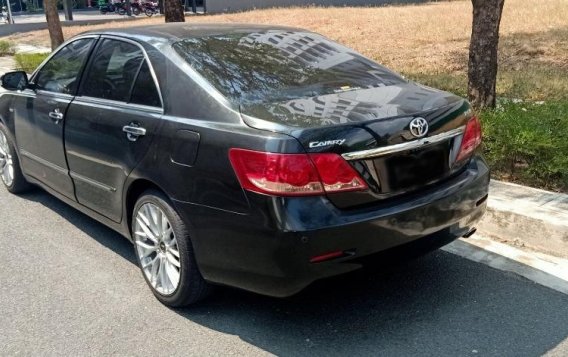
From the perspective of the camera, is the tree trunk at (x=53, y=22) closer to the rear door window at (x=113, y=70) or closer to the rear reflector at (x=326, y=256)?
the rear door window at (x=113, y=70)

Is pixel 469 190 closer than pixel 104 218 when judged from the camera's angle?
Yes

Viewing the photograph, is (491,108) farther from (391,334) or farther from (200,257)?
(200,257)

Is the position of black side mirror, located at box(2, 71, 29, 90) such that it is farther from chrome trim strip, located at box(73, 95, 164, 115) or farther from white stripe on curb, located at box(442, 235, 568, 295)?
white stripe on curb, located at box(442, 235, 568, 295)

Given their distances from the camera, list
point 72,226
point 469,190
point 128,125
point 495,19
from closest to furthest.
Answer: point 469,190
point 128,125
point 72,226
point 495,19

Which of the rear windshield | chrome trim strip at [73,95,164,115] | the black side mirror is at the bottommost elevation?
the black side mirror

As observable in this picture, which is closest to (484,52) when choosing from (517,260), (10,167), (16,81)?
(517,260)

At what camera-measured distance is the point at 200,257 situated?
10.6 ft

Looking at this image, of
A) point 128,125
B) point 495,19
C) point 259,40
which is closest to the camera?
point 128,125

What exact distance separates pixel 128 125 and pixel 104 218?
80cm

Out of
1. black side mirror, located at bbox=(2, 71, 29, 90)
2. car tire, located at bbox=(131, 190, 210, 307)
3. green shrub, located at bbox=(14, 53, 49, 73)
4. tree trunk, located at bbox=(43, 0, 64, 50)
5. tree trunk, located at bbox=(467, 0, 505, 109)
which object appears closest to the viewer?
car tire, located at bbox=(131, 190, 210, 307)

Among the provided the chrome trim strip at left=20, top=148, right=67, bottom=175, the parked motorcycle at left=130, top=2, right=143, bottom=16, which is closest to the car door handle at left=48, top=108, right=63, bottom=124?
the chrome trim strip at left=20, top=148, right=67, bottom=175

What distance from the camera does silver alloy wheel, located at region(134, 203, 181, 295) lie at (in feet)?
11.4

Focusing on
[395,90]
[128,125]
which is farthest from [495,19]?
[128,125]

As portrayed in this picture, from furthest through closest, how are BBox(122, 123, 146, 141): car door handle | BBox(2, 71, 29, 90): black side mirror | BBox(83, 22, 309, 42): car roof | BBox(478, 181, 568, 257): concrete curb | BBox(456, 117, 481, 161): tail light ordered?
BBox(2, 71, 29, 90): black side mirror < BBox(478, 181, 568, 257): concrete curb < BBox(83, 22, 309, 42): car roof < BBox(122, 123, 146, 141): car door handle < BBox(456, 117, 481, 161): tail light
